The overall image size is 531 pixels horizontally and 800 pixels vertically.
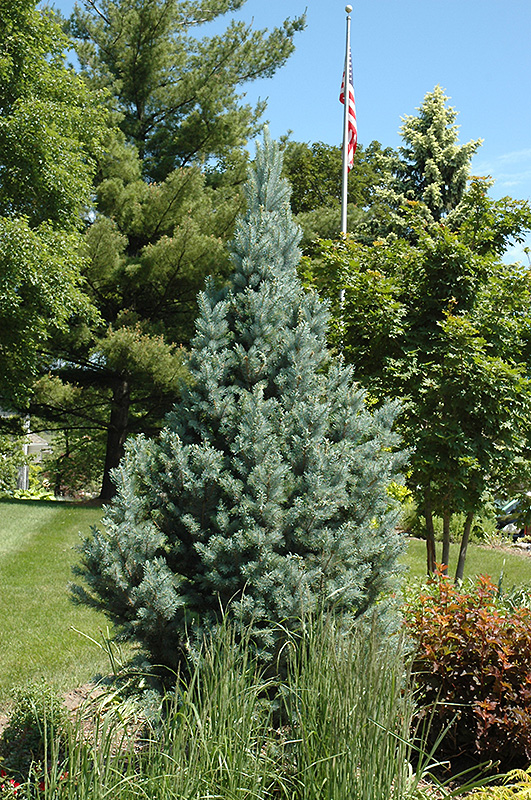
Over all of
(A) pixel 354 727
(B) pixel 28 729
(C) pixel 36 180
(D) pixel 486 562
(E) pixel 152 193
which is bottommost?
(B) pixel 28 729

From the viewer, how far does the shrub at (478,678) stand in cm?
348

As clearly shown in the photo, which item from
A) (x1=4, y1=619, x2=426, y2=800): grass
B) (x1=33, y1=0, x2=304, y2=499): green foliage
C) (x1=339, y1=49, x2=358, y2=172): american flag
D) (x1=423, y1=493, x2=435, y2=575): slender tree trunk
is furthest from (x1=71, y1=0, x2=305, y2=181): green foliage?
(x1=4, y1=619, x2=426, y2=800): grass

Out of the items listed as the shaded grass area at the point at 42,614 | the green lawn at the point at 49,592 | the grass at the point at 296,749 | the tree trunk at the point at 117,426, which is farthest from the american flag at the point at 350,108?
the grass at the point at 296,749

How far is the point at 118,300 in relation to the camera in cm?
1962

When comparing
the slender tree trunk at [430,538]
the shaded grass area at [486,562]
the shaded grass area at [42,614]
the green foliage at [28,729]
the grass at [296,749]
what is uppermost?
the slender tree trunk at [430,538]

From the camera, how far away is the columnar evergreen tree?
3.42 m

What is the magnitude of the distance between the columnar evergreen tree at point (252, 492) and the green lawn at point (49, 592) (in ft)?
1.26

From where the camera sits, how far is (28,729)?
3.60 meters

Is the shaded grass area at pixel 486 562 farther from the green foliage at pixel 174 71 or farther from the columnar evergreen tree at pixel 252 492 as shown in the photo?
the green foliage at pixel 174 71

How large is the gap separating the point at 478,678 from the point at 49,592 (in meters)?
5.69

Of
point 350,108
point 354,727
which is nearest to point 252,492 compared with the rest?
point 354,727

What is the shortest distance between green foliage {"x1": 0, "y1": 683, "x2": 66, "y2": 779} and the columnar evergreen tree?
0.54 meters

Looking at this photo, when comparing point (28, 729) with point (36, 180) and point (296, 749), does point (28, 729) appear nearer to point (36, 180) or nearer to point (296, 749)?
point (296, 749)

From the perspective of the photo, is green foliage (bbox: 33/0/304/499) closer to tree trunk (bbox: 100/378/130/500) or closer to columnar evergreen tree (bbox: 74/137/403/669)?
tree trunk (bbox: 100/378/130/500)
